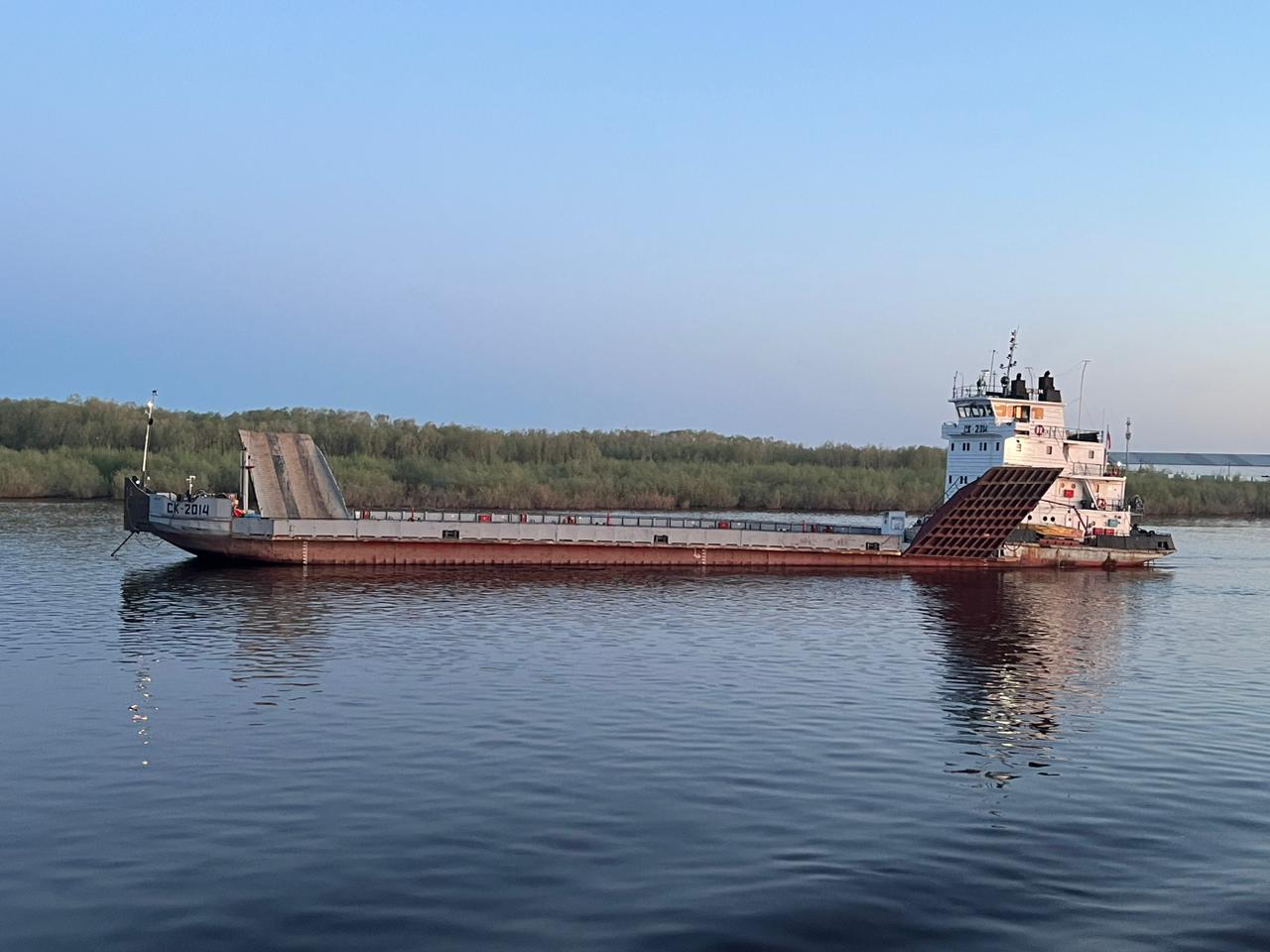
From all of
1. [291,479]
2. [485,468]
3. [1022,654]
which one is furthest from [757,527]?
[485,468]

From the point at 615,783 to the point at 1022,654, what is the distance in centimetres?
2067

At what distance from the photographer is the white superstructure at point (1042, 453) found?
6278 cm

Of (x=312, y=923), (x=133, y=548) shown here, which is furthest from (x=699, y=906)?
(x=133, y=548)

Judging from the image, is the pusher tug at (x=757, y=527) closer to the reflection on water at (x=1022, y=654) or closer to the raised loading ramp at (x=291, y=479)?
the raised loading ramp at (x=291, y=479)

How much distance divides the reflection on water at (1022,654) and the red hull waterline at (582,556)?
5.27 ft

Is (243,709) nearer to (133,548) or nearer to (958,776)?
(958,776)

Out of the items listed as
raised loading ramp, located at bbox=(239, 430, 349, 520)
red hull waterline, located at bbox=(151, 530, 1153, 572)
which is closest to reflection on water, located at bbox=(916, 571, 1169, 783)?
red hull waterline, located at bbox=(151, 530, 1153, 572)

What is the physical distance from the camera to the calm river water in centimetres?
1391

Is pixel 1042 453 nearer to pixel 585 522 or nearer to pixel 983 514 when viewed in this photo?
pixel 983 514

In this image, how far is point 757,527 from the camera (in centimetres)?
6141

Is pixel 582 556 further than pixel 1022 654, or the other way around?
pixel 582 556

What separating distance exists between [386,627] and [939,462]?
401 feet

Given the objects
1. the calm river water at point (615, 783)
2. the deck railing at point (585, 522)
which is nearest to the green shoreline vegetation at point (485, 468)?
the deck railing at point (585, 522)

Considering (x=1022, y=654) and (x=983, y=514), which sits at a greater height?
(x=983, y=514)
